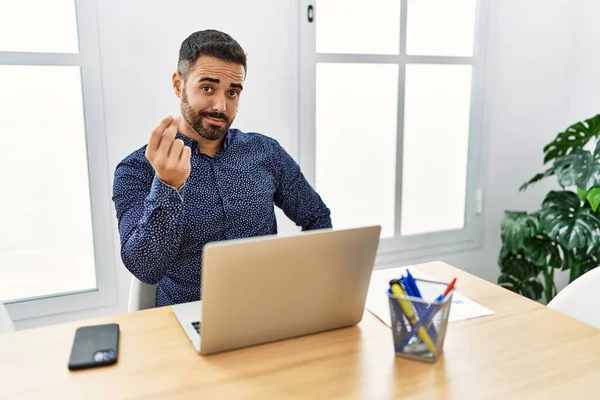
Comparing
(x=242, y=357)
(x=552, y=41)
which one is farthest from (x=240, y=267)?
(x=552, y=41)

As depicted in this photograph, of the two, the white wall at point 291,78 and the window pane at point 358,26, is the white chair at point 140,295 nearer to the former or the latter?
the white wall at point 291,78

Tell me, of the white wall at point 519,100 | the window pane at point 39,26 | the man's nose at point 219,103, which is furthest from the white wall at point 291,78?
the man's nose at point 219,103

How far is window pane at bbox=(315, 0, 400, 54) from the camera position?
223 centimetres

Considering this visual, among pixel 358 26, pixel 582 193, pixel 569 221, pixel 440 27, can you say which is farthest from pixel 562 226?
pixel 358 26

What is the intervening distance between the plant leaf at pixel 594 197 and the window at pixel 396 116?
69 cm

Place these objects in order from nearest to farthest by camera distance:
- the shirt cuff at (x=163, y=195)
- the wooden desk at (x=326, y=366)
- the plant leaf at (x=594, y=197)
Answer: the wooden desk at (x=326, y=366) < the shirt cuff at (x=163, y=195) < the plant leaf at (x=594, y=197)

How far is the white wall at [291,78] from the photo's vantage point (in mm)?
1877

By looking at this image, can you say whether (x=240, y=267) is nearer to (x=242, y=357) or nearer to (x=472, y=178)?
(x=242, y=357)

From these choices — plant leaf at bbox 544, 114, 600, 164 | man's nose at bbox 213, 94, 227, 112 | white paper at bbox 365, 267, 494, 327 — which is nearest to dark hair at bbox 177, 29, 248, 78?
man's nose at bbox 213, 94, 227, 112

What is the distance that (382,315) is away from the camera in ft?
3.53

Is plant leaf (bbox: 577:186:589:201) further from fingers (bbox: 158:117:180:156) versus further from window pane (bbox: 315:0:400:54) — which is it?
fingers (bbox: 158:117:180:156)

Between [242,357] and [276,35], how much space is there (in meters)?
1.48

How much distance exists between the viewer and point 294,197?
5.35ft

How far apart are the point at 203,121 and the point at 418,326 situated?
0.83 metres
